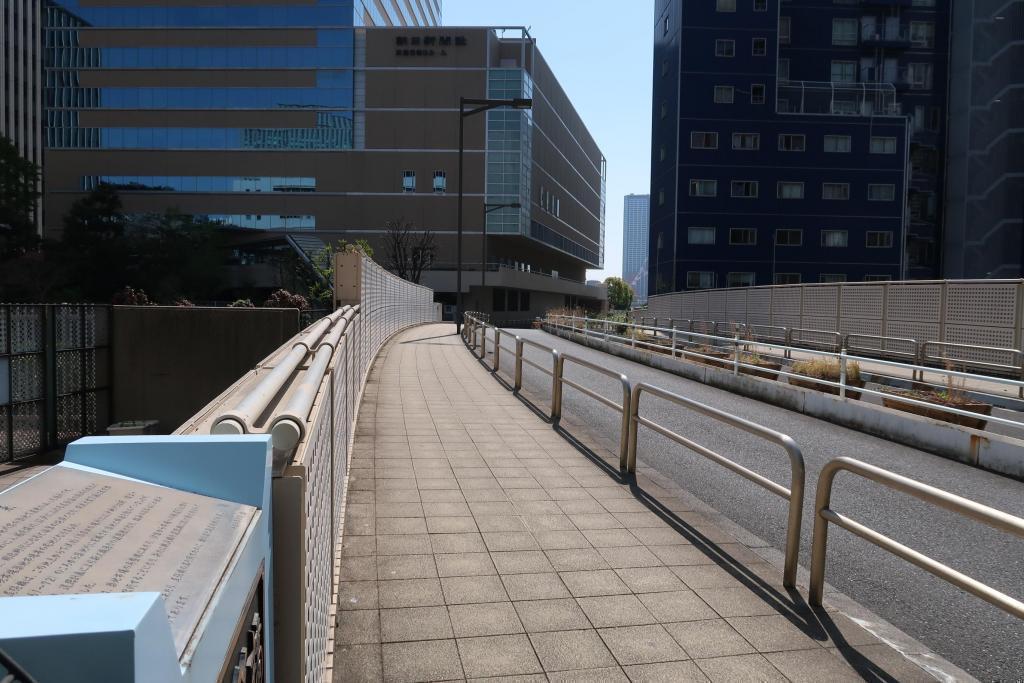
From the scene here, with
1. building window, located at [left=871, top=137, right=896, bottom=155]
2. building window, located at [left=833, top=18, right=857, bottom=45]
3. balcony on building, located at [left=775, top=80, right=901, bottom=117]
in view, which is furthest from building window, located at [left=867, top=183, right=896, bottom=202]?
building window, located at [left=833, top=18, right=857, bottom=45]

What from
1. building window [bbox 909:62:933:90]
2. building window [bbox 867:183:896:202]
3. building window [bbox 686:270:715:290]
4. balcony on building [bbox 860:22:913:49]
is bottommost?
building window [bbox 686:270:715:290]

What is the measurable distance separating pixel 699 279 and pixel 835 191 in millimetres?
12399

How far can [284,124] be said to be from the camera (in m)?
68.4

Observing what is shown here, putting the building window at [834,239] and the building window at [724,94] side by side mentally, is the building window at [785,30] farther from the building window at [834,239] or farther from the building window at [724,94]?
the building window at [834,239]

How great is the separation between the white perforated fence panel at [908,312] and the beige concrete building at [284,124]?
4029cm

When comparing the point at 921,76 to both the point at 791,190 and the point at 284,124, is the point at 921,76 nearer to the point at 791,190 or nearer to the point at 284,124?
the point at 791,190

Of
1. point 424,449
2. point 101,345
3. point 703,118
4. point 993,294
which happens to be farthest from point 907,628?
point 703,118

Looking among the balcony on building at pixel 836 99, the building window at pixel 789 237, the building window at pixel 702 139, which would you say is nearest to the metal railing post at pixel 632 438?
the building window at pixel 702 139

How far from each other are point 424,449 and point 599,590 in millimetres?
4321

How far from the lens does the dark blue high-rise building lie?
59031 mm

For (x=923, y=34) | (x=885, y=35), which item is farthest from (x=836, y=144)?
(x=923, y=34)

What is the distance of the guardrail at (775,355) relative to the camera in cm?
1070

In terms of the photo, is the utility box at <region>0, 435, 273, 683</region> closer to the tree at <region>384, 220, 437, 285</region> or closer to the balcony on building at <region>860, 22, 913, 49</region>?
the tree at <region>384, 220, 437, 285</region>

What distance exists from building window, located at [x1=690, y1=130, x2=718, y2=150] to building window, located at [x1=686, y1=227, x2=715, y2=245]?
6.16 metres
